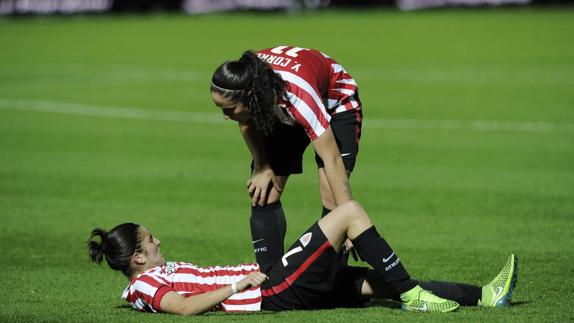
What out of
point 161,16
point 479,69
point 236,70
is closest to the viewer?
point 236,70

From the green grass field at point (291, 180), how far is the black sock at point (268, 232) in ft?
2.94

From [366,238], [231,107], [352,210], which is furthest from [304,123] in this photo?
[366,238]

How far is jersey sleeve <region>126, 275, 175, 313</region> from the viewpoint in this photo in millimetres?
7754

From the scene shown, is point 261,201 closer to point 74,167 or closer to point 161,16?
point 74,167

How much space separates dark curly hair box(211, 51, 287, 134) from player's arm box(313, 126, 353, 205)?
1.25ft

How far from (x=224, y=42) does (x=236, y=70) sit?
26.0 m

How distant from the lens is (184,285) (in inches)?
313

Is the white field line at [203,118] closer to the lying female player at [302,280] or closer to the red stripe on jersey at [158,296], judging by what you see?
the lying female player at [302,280]

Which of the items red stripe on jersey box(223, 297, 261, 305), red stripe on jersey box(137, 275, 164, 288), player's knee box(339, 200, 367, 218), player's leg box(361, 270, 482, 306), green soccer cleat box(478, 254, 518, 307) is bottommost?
red stripe on jersey box(223, 297, 261, 305)

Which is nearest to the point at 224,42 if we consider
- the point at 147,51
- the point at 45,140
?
the point at 147,51

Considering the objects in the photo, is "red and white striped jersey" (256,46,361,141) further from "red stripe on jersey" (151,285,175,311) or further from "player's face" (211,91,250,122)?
"red stripe on jersey" (151,285,175,311)

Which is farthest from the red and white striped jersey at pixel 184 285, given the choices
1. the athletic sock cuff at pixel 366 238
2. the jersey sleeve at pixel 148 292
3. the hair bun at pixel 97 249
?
the athletic sock cuff at pixel 366 238

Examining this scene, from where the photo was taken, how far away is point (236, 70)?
7812 mm

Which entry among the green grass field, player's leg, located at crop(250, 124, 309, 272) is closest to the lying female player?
the green grass field
